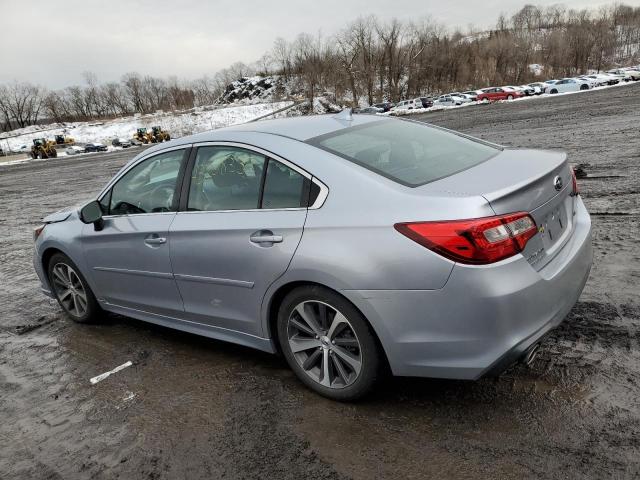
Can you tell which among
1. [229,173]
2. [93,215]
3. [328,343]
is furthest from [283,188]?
[93,215]

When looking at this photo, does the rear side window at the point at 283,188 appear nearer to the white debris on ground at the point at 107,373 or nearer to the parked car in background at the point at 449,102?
the white debris on ground at the point at 107,373

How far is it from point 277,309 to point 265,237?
466mm

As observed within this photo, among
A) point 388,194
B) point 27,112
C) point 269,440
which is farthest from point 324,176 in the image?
point 27,112

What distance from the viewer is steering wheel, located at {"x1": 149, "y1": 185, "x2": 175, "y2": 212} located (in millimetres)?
3738

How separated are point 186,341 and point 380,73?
91034mm

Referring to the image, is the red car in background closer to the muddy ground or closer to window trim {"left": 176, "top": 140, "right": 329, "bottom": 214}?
the muddy ground

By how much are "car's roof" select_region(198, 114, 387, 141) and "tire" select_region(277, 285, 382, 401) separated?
1.06m

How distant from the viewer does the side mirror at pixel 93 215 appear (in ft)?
13.6

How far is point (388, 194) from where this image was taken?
267 centimetres

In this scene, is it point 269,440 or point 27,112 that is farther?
point 27,112

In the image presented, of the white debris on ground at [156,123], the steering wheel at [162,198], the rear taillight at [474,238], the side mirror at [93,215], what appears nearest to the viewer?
the rear taillight at [474,238]

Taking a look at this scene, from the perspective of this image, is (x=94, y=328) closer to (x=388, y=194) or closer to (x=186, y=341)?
(x=186, y=341)

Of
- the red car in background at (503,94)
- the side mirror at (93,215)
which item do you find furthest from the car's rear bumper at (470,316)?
the red car in background at (503,94)

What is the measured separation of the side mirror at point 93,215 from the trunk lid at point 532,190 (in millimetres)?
2769
